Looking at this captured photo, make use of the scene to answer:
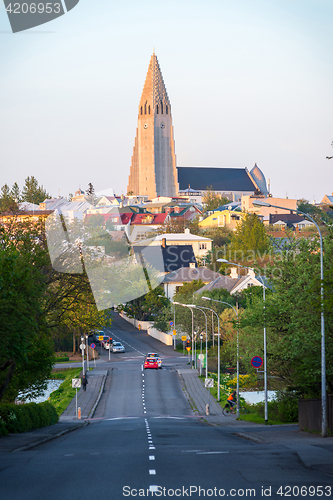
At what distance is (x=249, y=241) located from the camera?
129375 millimetres

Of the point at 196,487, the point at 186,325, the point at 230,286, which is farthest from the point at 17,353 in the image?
the point at 230,286

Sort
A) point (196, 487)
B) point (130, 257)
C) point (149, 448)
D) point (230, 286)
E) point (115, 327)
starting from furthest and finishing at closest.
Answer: point (130, 257)
point (115, 327)
point (230, 286)
point (149, 448)
point (196, 487)

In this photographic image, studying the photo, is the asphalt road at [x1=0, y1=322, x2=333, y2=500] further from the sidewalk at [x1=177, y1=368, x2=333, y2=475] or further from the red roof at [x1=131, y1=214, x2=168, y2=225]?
the red roof at [x1=131, y1=214, x2=168, y2=225]

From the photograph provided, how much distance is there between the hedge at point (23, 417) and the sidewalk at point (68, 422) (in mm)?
361

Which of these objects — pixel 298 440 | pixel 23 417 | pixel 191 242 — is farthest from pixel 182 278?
pixel 298 440

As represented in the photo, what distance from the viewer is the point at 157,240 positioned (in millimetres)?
135625

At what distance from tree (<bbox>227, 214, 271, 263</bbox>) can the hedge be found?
96.4 metres

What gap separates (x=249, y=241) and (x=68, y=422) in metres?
→ 98.0

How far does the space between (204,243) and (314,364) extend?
370ft

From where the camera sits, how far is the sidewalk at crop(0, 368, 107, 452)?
65.1ft

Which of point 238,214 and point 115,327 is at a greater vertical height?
point 238,214

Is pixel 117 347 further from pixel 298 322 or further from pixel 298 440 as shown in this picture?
pixel 298 440

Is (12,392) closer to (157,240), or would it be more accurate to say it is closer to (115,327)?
(115,327)

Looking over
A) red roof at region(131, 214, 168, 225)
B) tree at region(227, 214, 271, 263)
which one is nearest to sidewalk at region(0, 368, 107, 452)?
tree at region(227, 214, 271, 263)
